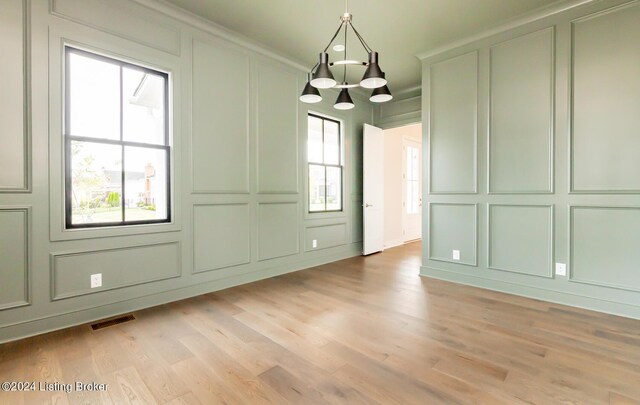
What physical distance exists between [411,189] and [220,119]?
5.28m

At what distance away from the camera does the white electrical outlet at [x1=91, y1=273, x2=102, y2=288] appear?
261 centimetres

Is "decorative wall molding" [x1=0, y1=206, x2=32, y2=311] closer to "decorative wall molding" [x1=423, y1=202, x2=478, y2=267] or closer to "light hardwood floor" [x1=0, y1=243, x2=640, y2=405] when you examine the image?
"light hardwood floor" [x1=0, y1=243, x2=640, y2=405]

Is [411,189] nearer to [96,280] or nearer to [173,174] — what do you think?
[173,174]

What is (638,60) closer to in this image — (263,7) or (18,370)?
(263,7)

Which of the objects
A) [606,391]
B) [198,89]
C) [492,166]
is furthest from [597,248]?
[198,89]

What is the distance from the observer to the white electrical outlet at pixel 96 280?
2.61 metres

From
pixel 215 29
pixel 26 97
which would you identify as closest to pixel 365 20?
pixel 215 29

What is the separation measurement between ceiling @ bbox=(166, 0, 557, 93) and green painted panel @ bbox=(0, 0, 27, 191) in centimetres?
127

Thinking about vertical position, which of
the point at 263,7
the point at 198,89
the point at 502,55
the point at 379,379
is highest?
the point at 263,7

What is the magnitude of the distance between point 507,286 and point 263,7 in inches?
159

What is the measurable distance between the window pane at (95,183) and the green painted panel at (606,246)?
452cm

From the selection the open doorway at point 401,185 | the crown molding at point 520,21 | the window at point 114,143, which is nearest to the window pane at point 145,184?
the window at point 114,143

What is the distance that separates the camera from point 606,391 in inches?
65.7

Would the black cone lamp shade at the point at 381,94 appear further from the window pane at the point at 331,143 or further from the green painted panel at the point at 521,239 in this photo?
the window pane at the point at 331,143
